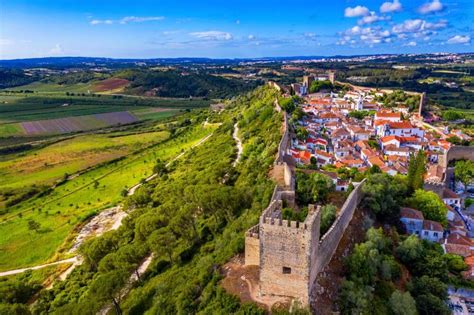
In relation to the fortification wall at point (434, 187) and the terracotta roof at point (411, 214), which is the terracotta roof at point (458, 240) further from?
the fortification wall at point (434, 187)

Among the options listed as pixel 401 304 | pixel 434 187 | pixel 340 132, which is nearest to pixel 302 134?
pixel 340 132

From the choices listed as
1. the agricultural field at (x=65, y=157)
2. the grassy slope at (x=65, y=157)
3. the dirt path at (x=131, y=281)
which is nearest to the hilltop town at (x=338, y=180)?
the dirt path at (x=131, y=281)

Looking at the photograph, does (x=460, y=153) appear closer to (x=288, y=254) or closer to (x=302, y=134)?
(x=302, y=134)

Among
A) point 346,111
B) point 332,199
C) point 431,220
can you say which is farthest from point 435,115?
point 332,199

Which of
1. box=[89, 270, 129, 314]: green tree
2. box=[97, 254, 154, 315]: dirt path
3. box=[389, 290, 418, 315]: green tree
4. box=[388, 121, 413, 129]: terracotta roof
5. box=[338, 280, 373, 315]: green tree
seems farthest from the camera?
box=[388, 121, 413, 129]: terracotta roof

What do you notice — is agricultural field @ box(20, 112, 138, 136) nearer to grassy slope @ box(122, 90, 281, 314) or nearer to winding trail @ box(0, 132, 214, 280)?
winding trail @ box(0, 132, 214, 280)

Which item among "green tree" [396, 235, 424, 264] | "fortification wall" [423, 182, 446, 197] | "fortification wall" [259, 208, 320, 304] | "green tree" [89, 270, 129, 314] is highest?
"fortification wall" [259, 208, 320, 304]

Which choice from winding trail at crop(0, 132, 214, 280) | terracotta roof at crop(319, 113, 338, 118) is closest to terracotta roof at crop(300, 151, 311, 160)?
winding trail at crop(0, 132, 214, 280)
